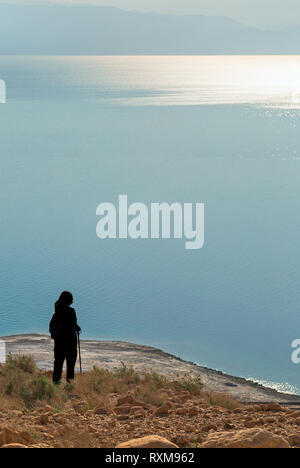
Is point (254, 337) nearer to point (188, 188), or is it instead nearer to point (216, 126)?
point (188, 188)

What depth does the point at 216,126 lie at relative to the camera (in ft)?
196

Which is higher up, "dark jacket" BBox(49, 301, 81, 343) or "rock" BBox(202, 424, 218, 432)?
"dark jacket" BBox(49, 301, 81, 343)

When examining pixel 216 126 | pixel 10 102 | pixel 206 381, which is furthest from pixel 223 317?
pixel 10 102

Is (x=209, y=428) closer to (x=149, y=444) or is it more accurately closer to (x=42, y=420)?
(x=42, y=420)

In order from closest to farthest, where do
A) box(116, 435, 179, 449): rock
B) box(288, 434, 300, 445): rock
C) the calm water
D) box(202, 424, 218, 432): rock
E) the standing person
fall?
box(116, 435, 179, 449): rock → box(288, 434, 300, 445): rock → box(202, 424, 218, 432): rock → the standing person → the calm water

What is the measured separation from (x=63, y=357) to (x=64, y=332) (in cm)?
33

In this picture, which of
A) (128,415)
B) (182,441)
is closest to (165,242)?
(128,415)

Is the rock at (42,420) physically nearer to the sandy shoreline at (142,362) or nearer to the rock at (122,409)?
the rock at (122,409)

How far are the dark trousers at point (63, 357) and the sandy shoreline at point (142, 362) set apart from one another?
8.11 feet

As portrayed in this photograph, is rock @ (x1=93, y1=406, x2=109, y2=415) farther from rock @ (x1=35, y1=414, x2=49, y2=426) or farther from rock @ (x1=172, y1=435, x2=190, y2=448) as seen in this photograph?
rock @ (x1=172, y1=435, x2=190, y2=448)

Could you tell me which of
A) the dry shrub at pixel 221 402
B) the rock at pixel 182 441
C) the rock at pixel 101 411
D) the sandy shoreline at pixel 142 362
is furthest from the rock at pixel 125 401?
the sandy shoreline at pixel 142 362

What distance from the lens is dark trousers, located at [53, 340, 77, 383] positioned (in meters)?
9.74

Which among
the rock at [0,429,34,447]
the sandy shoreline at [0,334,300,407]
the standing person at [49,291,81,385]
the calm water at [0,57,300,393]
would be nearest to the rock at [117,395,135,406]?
the standing person at [49,291,81,385]

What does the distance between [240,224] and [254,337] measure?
461 inches
